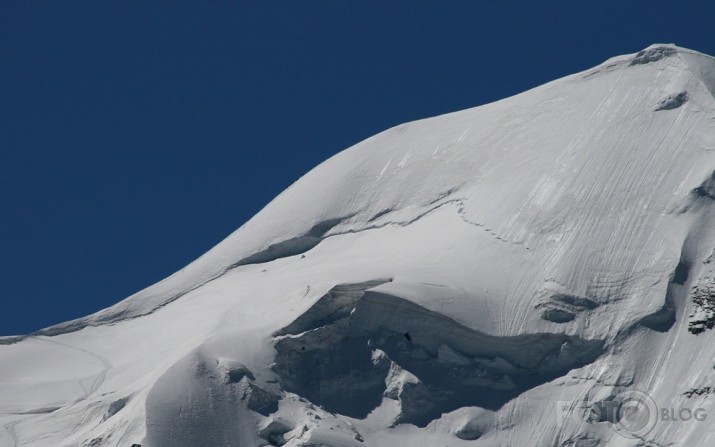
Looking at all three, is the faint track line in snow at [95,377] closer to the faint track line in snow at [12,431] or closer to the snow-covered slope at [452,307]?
the snow-covered slope at [452,307]

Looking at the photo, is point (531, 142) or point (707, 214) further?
point (531, 142)

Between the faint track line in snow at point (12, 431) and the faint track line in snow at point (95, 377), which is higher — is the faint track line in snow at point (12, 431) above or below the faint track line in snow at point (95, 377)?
below

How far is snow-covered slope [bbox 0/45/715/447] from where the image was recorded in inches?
2032

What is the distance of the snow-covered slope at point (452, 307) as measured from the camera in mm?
51625

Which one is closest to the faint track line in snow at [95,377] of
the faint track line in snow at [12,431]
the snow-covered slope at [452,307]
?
the snow-covered slope at [452,307]

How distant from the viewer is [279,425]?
50688 mm

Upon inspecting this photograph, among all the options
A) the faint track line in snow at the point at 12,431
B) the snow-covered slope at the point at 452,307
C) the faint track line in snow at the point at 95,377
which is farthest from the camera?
the faint track line in snow at the point at 95,377

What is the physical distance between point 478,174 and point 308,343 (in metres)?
11.8

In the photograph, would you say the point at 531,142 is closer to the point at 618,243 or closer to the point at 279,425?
the point at 618,243

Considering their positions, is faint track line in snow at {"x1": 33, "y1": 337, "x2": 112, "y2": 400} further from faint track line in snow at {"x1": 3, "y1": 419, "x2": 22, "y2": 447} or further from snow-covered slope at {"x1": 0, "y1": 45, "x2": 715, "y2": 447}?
faint track line in snow at {"x1": 3, "y1": 419, "x2": 22, "y2": 447}

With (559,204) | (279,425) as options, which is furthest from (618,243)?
Result: (279,425)

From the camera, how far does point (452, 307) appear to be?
177ft

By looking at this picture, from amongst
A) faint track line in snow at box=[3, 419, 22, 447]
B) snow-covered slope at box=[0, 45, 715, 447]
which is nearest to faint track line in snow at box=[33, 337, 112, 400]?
snow-covered slope at box=[0, 45, 715, 447]

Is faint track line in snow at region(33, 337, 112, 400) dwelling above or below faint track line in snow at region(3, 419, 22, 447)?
above
